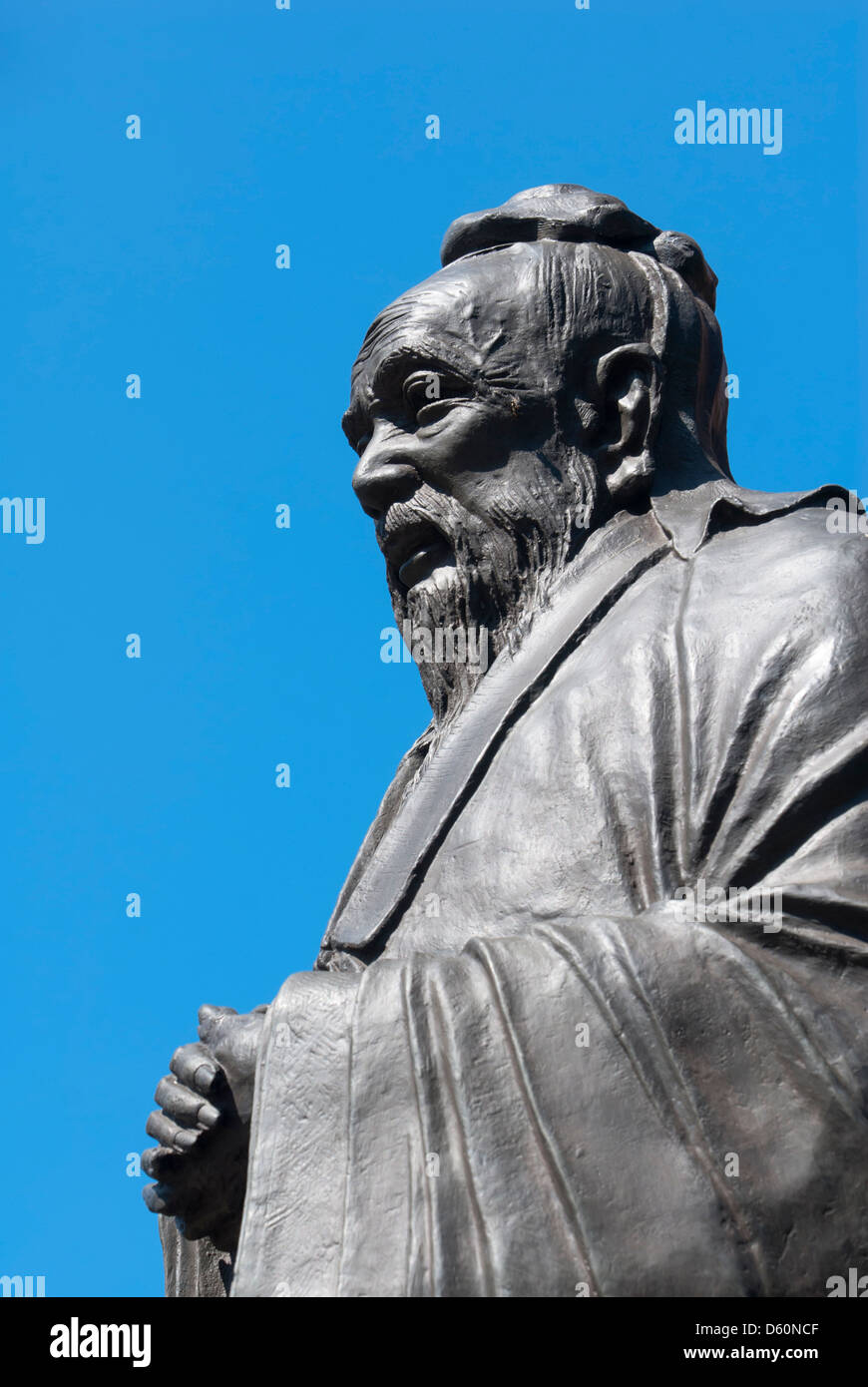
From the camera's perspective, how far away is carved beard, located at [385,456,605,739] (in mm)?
7219

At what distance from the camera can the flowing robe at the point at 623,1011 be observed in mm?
5277

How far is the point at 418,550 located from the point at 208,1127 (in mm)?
2311

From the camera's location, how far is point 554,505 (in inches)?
286

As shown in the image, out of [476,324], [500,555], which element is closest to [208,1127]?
[500,555]

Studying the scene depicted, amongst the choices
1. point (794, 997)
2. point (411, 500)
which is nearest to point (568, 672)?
point (411, 500)

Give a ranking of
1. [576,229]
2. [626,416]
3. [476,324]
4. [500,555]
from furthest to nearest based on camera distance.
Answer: [576,229], [476,324], [626,416], [500,555]

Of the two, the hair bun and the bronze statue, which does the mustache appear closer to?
the bronze statue

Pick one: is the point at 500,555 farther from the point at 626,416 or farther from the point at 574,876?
the point at 574,876

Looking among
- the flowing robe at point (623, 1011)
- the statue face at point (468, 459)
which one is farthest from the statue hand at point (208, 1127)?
the statue face at point (468, 459)

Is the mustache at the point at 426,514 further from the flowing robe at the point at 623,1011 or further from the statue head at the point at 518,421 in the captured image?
the flowing robe at the point at 623,1011

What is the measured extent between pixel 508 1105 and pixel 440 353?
9.91 ft

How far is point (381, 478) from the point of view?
7.44 meters

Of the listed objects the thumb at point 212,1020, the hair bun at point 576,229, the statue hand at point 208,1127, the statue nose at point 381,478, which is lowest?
the statue hand at point 208,1127

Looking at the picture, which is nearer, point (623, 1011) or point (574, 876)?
point (623, 1011)
